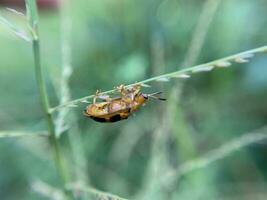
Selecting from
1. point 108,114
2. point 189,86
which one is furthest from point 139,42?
point 108,114

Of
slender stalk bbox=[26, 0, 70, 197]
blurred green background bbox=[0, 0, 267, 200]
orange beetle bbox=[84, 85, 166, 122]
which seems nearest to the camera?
slender stalk bbox=[26, 0, 70, 197]

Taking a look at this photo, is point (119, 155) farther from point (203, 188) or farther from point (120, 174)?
point (203, 188)

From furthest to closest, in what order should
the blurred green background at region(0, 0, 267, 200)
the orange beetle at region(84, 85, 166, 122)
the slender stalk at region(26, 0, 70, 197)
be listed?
the blurred green background at region(0, 0, 267, 200) < the orange beetle at region(84, 85, 166, 122) < the slender stalk at region(26, 0, 70, 197)

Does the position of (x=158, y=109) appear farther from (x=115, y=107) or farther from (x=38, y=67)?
(x=38, y=67)

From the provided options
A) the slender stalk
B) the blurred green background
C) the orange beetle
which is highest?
the slender stalk

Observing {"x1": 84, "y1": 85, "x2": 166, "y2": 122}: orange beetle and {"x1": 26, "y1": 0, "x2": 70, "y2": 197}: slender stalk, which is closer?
{"x1": 26, "y1": 0, "x2": 70, "y2": 197}: slender stalk

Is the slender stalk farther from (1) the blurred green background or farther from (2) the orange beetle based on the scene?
(1) the blurred green background

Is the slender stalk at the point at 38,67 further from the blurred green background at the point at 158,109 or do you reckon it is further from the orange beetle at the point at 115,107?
the blurred green background at the point at 158,109

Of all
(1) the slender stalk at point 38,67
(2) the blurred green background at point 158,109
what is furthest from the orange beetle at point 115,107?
(2) the blurred green background at point 158,109

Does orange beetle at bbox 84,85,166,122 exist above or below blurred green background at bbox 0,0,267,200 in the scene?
above

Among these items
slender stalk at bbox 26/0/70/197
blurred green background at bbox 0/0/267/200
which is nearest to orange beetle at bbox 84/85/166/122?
slender stalk at bbox 26/0/70/197
